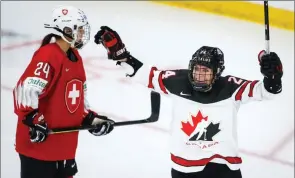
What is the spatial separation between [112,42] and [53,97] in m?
0.29

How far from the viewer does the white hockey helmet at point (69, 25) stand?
231 cm

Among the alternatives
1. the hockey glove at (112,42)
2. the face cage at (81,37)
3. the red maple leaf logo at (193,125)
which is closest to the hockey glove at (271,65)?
the red maple leaf logo at (193,125)

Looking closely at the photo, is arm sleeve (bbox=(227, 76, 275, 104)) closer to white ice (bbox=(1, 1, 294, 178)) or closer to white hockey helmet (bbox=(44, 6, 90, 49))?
white hockey helmet (bbox=(44, 6, 90, 49))

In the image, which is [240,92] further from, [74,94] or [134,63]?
[74,94]

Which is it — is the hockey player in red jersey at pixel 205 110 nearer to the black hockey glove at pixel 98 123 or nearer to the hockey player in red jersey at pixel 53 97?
the hockey player in red jersey at pixel 53 97

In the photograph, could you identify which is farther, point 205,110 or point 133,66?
point 133,66

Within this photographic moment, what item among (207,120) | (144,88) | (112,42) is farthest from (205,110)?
(144,88)

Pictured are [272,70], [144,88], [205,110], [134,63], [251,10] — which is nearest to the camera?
[272,70]

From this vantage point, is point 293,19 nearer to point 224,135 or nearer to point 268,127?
point 268,127

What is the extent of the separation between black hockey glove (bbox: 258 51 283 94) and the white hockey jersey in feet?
0.16

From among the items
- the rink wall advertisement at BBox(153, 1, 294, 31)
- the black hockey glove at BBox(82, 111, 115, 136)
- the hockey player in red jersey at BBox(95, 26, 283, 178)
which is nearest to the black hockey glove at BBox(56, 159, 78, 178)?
the black hockey glove at BBox(82, 111, 115, 136)

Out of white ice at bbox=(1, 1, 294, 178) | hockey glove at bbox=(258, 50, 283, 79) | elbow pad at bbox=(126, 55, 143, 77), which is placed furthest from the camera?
white ice at bbox=(1, 1, 294, 178)

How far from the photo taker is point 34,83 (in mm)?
2219

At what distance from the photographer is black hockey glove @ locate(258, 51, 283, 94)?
7.16 feet
